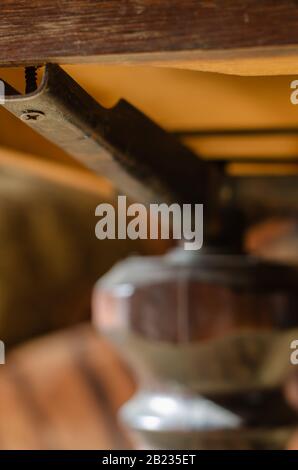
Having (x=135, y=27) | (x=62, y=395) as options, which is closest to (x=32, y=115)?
(x=135, y=27)

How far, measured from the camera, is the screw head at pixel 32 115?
0.49m

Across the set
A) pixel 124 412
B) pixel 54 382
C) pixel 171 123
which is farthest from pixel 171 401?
pixel 54 382

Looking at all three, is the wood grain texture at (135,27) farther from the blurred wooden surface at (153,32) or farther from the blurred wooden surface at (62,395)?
the blurred wooden surface at (62,395)

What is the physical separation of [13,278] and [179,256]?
1.10 meters

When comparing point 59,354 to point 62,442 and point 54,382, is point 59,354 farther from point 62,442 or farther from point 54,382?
point 62,442

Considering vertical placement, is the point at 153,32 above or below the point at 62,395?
above

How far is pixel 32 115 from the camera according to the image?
1.64ft

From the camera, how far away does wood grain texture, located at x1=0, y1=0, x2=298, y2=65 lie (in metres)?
0.44

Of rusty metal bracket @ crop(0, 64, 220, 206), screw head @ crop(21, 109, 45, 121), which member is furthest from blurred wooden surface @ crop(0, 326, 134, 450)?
screw head @ crop(21, 109, 45, 121)

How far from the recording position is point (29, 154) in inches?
39.9

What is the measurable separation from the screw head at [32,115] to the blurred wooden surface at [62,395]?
57.9 inches

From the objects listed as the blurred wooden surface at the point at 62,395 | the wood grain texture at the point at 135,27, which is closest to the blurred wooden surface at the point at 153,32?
the wood grain texture at the point at 135,27

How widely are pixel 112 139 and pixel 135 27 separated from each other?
140 millimetres

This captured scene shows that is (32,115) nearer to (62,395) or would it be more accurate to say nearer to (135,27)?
(135,27)
